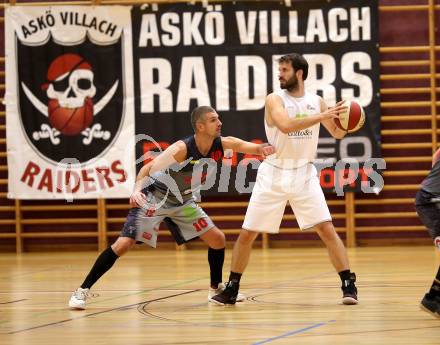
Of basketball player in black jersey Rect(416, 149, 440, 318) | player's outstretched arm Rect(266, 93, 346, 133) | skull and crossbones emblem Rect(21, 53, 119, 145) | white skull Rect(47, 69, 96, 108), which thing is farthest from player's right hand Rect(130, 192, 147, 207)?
white skull Rect(47, 69, 96, 108)

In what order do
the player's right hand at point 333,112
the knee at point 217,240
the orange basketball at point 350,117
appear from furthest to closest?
the knee at point 217,240 < the orange basketball at point 350,117 < the player's right hand at point 333,112

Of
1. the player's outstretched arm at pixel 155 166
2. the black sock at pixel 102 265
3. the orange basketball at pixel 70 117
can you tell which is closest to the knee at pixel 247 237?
the player's outstretched arm at pixel 155 166

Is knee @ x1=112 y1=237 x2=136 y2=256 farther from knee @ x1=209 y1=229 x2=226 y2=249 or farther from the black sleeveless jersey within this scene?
knee @ x1=209 y1=229 x2=226 y2=249

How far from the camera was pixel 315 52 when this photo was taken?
11.0 meters

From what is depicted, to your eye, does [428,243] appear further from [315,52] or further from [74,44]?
[74,44]

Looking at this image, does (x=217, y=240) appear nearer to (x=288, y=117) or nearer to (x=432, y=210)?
(x=288, y=117)

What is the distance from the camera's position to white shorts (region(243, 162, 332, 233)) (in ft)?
19.4

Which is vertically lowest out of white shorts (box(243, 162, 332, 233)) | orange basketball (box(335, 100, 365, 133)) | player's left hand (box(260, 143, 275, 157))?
white shorts (box(243, 162, 332, 233))

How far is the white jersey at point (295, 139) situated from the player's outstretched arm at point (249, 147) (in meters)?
0.10

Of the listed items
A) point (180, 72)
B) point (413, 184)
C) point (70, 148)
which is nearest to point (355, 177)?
point (413, 184)

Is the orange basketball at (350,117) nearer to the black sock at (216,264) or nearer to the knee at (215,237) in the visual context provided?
the knee at (215,237)

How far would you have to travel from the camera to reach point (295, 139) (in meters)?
5.96

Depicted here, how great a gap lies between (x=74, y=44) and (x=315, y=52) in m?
3.11

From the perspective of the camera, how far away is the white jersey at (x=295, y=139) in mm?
5953
